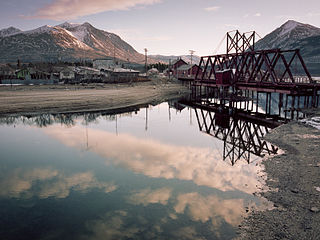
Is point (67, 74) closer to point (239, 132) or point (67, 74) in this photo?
point (67, 74)

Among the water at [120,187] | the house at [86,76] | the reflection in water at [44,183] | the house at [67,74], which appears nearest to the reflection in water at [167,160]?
the water at [120,187]

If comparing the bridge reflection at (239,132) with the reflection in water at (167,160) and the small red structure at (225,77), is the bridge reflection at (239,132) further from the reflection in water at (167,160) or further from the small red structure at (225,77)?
the small red structure at (225,77)

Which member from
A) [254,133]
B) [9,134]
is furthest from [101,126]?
[254,133]

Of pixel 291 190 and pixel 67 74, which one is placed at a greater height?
pixel 67 74

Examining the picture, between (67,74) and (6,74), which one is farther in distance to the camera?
(67,74)

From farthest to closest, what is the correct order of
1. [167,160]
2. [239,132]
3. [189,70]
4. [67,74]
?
[189,70] < [67,74] < [239,132] < [167,160]

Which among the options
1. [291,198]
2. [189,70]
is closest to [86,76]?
[189,70]

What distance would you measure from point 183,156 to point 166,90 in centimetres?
5760

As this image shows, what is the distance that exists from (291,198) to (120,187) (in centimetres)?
876

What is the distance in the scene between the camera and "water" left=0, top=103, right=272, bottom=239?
10.0 m

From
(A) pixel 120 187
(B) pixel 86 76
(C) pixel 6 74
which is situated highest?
(C) pixel 6 74

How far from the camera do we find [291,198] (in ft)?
37.8

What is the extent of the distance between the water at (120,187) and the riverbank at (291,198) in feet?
2.58

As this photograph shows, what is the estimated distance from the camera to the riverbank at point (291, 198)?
9.17 meters
